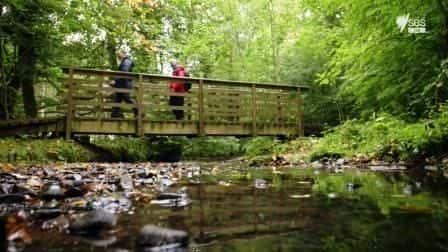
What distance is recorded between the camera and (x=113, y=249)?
138 centimetres

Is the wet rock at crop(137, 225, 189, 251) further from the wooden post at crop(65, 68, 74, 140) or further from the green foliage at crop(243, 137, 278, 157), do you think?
the green foliage at crop(243, 137, 278, 157)

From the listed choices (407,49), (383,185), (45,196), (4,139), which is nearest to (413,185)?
(383,185)

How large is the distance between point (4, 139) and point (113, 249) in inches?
270

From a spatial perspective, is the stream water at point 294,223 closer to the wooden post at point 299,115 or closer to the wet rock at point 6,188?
the wet rock at point 6,188

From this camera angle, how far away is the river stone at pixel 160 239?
1424mm

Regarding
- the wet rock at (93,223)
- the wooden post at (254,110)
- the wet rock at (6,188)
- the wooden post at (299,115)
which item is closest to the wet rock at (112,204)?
the wet rock at (93,223)

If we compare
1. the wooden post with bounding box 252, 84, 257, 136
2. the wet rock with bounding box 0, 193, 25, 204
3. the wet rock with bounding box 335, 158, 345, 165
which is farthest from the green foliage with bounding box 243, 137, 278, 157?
the wet rock with bounding box 0, 193, 25, 204

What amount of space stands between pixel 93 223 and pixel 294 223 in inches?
32.9

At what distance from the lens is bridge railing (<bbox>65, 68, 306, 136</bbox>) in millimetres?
9812

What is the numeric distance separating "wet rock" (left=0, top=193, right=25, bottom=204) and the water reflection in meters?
0.72

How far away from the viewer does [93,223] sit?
1.69 meters

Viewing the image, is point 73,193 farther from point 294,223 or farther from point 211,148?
point 211,148

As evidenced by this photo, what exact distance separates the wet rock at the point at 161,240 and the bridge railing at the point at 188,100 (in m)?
8.59

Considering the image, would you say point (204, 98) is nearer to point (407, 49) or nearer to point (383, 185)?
point (407, 49)
